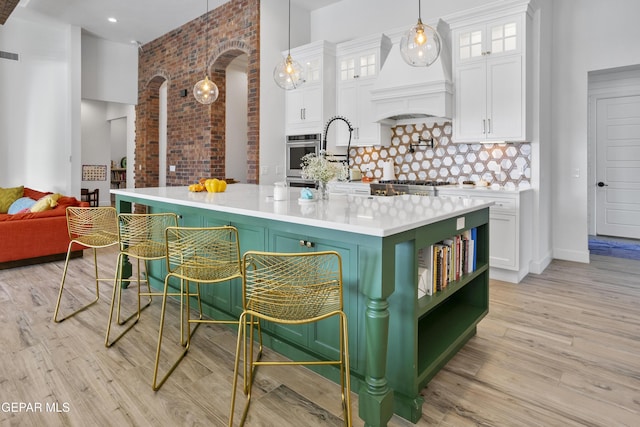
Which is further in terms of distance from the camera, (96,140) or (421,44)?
(96,140)

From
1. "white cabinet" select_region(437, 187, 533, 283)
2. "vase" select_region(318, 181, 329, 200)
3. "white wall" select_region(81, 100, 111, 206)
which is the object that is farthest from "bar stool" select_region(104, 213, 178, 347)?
"white wall" select_region(81, 100, 111, 206)

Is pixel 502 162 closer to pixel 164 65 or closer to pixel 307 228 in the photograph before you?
pixel 307 228

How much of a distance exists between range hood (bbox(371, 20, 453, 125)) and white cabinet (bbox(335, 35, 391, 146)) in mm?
186

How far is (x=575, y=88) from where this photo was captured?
4.99 m

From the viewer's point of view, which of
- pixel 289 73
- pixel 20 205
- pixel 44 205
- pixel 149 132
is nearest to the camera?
pixel 289 73

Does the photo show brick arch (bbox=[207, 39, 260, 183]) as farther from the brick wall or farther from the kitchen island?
the kitchen island

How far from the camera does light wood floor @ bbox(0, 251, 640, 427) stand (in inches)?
76.5

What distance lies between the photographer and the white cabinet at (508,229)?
4.14 metres

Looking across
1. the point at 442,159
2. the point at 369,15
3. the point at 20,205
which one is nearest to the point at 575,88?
the point at 442,159

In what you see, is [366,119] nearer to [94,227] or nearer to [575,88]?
[575,88]

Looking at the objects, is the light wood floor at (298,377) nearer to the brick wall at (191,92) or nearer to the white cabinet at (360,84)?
the white cabinet at (360,84)

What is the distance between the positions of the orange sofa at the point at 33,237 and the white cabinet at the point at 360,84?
3.94 m

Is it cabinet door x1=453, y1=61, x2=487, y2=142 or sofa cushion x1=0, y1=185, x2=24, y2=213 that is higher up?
cabinet door x1=453, y1=61, x2=487, y2=142

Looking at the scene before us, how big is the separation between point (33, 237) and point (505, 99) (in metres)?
5.74
